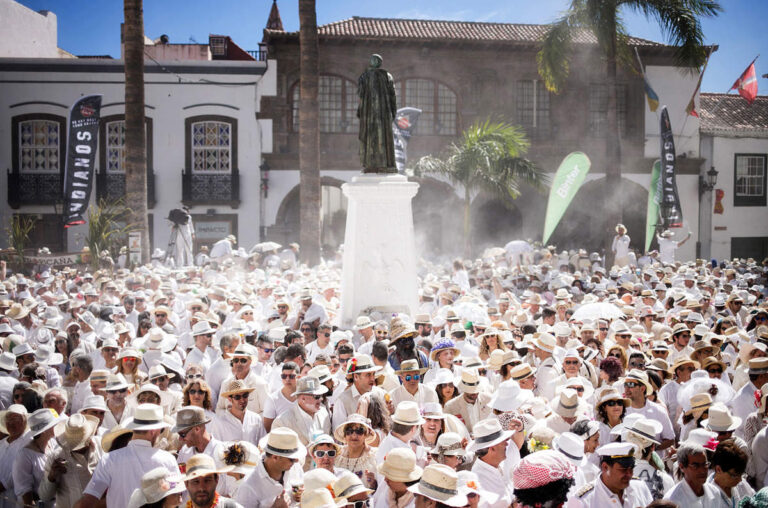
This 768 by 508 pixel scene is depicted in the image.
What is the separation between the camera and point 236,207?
92.2 feet

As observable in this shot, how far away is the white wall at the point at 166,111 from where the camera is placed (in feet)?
91.0

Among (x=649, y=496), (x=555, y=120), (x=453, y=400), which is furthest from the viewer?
(x=555, y=120)

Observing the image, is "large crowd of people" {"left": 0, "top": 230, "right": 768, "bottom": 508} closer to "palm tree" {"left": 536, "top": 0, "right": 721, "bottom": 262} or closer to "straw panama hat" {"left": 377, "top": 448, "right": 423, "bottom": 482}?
"straw panama hat" {"left": 377, "top": 448, "right": 423, "bottom": 482}

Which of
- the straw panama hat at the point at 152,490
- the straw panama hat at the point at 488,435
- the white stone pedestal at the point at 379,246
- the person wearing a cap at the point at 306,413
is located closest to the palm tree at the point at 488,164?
the white stone pedestal at the point at 379,246

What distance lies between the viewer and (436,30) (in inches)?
1150

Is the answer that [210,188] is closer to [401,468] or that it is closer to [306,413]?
[306,413]

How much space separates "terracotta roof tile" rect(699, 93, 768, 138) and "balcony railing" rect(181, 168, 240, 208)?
18724mm

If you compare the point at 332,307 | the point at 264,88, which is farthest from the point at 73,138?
the point at 332,307

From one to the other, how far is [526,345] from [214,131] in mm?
22212

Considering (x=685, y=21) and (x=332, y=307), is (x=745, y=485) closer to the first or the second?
(x=332, y=307)

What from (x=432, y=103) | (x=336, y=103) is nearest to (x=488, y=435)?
(x=336, y=103)

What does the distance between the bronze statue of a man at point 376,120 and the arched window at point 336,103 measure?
56.8 feet

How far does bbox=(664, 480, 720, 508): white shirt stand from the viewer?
15.3 feet

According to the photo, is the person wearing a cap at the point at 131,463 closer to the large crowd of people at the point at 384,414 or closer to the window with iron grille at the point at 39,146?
the large crowd of people at the point at 384,414
